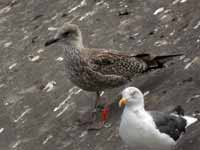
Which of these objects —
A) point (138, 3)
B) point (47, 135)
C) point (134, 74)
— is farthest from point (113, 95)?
point (138, 3)

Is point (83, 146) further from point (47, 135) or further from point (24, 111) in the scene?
point (24, 111)

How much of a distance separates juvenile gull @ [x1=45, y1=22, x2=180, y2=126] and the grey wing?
2.08 m

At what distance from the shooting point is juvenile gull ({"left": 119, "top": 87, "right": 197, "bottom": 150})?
8055 millimetres

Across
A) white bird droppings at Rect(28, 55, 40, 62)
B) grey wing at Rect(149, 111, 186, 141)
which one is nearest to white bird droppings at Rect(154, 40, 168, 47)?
white bird droppings at Rect(28, 55, 40, 62)

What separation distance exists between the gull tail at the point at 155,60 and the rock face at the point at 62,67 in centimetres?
16

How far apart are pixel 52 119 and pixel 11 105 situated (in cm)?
103

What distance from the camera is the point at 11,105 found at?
11.5 meters

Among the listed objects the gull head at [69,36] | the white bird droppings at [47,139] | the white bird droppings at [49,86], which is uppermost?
the gull head at [69,36]

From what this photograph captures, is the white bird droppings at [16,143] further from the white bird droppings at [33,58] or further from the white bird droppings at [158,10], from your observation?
the white bird droppings at [158,10]

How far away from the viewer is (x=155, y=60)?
10.5 meters

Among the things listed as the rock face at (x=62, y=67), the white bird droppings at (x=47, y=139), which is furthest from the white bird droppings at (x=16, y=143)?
the white bird droppings at (x=47, y=139)

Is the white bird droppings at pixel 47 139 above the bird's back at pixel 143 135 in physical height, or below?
below

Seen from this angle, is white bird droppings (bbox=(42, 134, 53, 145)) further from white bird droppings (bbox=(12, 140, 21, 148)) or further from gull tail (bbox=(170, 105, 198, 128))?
gull tail (bbox=(170, 105, 198, 128))

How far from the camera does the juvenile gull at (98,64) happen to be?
1027cm
